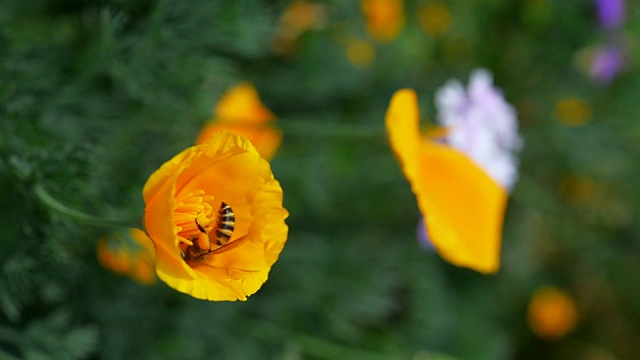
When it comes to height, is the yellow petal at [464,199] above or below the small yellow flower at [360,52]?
above

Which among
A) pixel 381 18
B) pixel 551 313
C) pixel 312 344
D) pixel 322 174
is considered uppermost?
pixel 381 18

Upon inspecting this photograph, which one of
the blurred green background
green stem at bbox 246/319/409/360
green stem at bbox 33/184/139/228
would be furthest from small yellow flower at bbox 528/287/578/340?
green stem at bbox 33/184/139/228

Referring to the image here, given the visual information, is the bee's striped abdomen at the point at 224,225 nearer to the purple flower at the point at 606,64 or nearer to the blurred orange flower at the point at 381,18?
the blurred orange flower at the point at 381,18

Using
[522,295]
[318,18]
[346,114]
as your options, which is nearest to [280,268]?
[346,114]

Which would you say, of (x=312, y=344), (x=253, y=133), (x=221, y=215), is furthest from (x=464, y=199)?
(x=221, y=215)

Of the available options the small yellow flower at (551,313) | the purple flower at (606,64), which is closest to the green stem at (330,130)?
the purple flower at (606,64)

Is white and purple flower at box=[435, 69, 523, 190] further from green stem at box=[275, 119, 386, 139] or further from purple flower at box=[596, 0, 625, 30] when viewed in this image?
purple flower at box=[596, 0, 625, 30]

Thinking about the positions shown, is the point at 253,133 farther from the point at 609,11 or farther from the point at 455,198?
the point at 609,11
